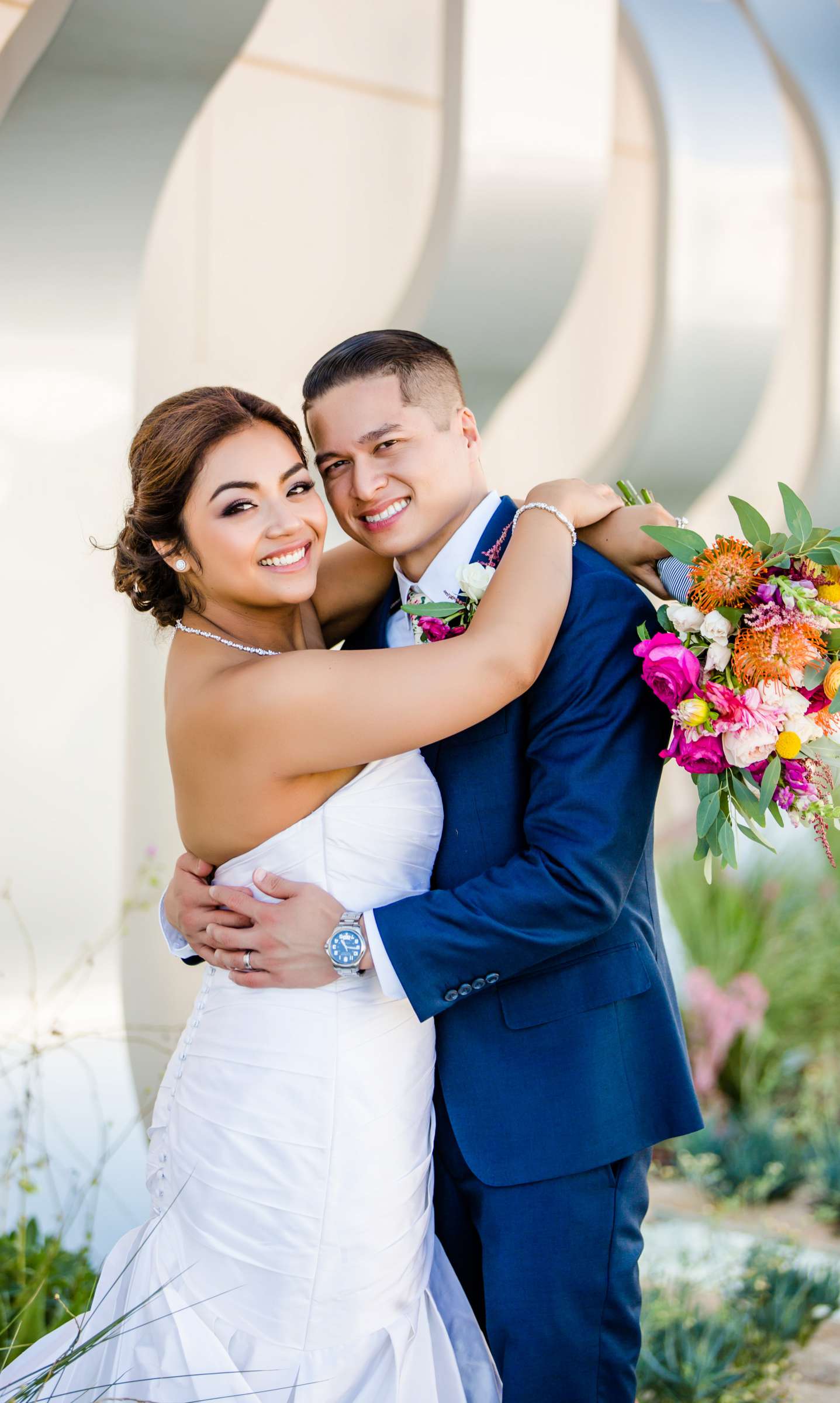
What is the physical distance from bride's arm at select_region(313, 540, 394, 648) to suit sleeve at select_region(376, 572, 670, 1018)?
64 cm

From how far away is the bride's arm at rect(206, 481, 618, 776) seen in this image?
7.59ft

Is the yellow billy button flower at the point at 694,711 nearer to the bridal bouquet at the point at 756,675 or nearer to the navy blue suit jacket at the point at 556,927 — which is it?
the bridal bouquet at the point at 756,675

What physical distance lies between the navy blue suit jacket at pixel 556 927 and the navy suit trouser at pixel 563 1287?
0.21 feet

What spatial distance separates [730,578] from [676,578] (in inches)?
6.6

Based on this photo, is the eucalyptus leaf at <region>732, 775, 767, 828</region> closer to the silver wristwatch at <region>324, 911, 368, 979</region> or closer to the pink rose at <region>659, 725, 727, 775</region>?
the pink rose at <region>659, 725, 727, 775</region>

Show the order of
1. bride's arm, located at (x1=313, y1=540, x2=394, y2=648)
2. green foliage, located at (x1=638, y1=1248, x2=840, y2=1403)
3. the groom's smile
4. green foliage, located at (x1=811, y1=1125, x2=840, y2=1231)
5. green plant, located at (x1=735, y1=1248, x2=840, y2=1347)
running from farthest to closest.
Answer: green foliage, located at (x1=811, y1=1125, x2=840, y2=1231), green plant, located at (x1=735, y1=1248, x2=840, y2=1347), green foliage, located at (x1=638, y1=1248, x2=840, y2=1403), bride's arm, located at (x1=313, y1=540, x2=394, y2=648), the groom's smile

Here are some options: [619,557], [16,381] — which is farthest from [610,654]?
[16,381]

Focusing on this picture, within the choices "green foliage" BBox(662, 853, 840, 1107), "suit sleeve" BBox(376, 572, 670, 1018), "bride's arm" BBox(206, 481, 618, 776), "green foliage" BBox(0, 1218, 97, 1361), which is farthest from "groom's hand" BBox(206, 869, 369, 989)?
"green foliage" BBox(662, 853, 840, 1107)

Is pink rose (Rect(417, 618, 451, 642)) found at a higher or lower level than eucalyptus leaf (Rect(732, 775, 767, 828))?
higher

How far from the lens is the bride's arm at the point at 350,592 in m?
3.03

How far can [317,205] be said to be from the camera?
600cm

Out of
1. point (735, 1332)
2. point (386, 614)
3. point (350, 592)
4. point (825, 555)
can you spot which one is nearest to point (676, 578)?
point (825, 555)

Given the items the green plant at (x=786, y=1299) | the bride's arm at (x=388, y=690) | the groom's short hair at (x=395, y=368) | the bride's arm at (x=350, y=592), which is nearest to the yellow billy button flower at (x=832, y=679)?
the bride's arm at (x=388, y=690)

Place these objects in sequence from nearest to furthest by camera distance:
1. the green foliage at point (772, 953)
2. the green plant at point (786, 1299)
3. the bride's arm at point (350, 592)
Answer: the bride's arm at point (350, 592), the green plant at point (786, 1299), the green foliage at point (772, 953)
